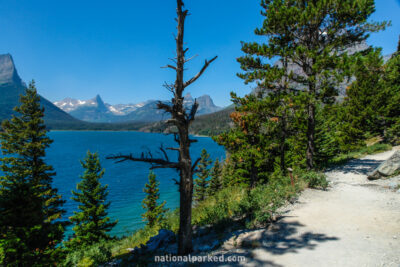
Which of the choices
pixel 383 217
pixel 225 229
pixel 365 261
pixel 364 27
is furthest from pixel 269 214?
pixel 364 27

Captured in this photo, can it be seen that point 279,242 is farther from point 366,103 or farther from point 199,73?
point 366,103

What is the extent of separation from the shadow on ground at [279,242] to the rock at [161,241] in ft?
12.7

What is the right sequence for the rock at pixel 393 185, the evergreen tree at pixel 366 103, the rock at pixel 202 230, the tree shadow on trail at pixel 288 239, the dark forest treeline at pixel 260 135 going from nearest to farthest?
1. the tree shadow on trail at pixel 288 239
2. the dark forest treeline at pixel 260 135
3. the rock at pixel 202 230
4. the rock at pixel 393 185
5. the evergreen tree at pixel 366 103

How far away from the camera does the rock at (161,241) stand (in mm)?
8672

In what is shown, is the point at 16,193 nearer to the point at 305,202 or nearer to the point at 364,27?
the point at 305,202

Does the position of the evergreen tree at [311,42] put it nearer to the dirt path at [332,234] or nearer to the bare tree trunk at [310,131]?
the bare tree trunk at [310,131]

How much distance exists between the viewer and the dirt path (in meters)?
5.24

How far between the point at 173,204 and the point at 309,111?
36287 millimetres

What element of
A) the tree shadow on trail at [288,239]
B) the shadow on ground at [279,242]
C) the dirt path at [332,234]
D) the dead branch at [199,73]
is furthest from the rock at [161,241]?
the dead branch at [199,73]

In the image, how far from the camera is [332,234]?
21.2 ft

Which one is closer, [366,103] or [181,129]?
[181,129]

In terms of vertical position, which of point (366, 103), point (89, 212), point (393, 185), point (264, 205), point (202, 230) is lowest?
point (89, 212)

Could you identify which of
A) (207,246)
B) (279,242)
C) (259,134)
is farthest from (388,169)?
(207,246)

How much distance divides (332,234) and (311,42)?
1140 cm
